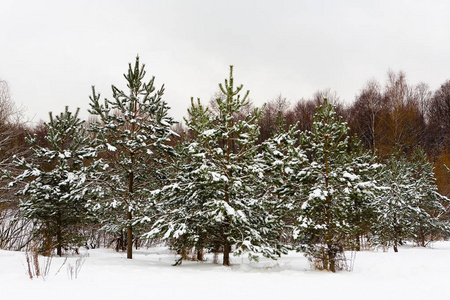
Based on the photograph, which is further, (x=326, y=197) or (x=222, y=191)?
(x=222, y=191)

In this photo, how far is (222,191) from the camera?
9.42 m

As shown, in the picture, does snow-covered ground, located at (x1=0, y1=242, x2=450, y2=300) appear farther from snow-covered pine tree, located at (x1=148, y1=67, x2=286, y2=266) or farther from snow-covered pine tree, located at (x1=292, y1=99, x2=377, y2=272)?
snow-covered pine tree, located at (x1=148, y1=67, x2=286, y2=266)

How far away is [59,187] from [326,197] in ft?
29.8

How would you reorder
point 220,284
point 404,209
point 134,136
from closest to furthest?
point 220,284 < point 134,136 < point 404,209

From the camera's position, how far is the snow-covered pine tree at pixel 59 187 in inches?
417

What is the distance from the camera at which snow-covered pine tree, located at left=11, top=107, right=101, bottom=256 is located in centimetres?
1059

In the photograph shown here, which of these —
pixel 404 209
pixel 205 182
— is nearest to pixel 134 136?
pixel 205 182

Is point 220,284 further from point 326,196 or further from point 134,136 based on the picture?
point 134,136

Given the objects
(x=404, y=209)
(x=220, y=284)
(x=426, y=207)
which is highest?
(x=426, y=207)

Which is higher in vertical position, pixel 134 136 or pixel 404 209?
pixel 134 136

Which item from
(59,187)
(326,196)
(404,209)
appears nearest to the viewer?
(326,196)

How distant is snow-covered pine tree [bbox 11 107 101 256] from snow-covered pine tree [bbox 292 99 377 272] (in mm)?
6507

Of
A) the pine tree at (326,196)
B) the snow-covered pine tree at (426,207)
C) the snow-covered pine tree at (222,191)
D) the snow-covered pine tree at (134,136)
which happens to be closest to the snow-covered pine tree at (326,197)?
the pine tree at (326,196)

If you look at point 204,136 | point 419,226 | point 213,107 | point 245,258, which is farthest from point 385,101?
point 204,136
